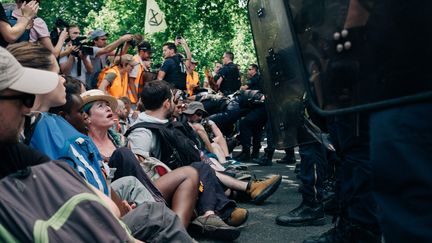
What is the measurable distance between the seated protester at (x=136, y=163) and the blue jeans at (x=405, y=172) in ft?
9.13

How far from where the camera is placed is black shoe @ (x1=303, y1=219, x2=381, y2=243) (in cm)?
303

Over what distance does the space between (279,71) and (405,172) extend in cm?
154

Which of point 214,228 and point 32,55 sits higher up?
point 32,55

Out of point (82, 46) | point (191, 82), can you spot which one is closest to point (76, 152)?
point (82, 46)

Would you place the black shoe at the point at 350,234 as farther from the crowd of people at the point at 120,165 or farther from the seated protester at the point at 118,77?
the seated protester at the point at 118,77

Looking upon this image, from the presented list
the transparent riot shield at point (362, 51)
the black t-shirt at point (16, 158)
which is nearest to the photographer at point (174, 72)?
the black t-shirt at point (16, 158)

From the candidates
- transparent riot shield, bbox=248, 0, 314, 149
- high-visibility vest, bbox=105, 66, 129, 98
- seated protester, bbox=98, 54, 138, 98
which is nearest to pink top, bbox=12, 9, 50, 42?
seated protester, bbox=98, 54, 138, 98

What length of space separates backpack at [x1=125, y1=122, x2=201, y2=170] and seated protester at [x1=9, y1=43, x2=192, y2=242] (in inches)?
55.6

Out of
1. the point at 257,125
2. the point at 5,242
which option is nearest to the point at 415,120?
the point at 5,242

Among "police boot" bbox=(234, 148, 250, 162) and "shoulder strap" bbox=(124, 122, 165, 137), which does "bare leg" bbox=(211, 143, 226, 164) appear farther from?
"shoulder strap" bbox=(124, 122, 165, 137)

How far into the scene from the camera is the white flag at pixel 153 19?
1320 cm

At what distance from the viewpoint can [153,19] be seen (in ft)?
43.8

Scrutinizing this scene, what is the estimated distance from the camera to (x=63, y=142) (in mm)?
3094

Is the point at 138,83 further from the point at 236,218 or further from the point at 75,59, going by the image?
the point at 236,218
